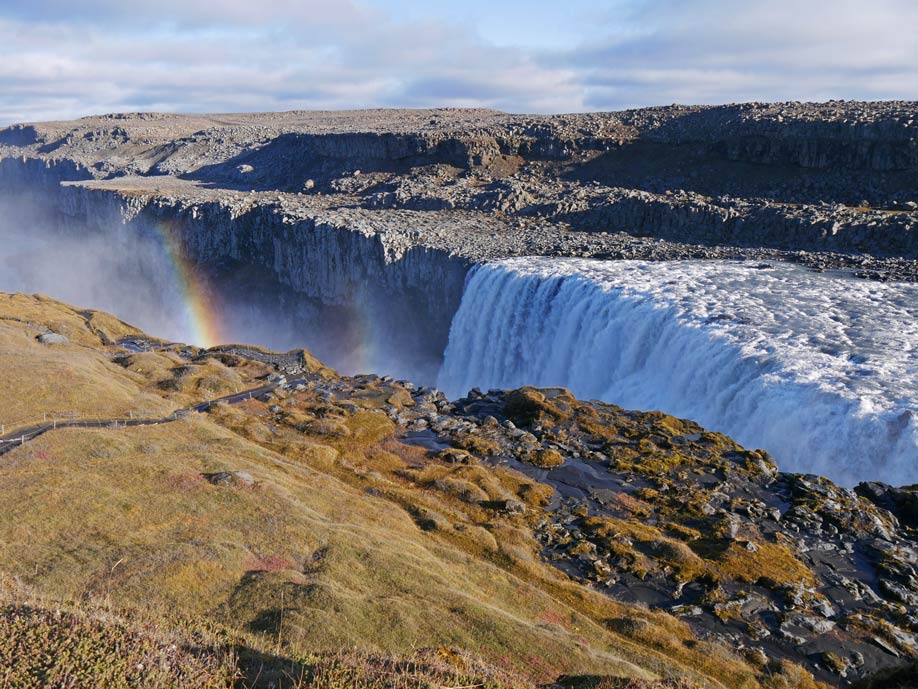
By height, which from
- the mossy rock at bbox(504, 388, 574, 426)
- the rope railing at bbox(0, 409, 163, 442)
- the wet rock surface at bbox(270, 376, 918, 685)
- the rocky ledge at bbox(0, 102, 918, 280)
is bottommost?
the wet rock surface at bbox(270, 376, 918, 685)

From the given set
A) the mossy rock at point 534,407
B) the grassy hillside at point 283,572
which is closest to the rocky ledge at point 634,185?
the mossy rock at point 534,407

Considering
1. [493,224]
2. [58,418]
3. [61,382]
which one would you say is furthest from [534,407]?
[493,224]

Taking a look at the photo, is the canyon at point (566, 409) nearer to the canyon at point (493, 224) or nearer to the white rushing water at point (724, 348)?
the white rushing water at point (724, 348)

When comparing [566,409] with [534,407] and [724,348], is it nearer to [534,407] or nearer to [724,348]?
[534,407]

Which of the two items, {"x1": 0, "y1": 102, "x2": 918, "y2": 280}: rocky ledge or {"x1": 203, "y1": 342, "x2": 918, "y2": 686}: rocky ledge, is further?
{"x1": 0, "y1": 102, "x2": 918, "y2": 280}: rocky ledge

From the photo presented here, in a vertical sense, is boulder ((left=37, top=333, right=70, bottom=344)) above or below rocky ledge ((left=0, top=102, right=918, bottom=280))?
below

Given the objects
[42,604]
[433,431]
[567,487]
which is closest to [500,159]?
[433,431]

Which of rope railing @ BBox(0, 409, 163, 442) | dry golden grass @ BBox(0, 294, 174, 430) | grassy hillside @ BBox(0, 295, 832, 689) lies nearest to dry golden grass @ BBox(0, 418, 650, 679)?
grassy hillside @ BBox(0, 295, 832, 689)

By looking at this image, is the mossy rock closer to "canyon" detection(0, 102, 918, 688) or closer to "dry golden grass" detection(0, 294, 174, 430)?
Result: "canyon" detection(0, 102, 918, 688)
